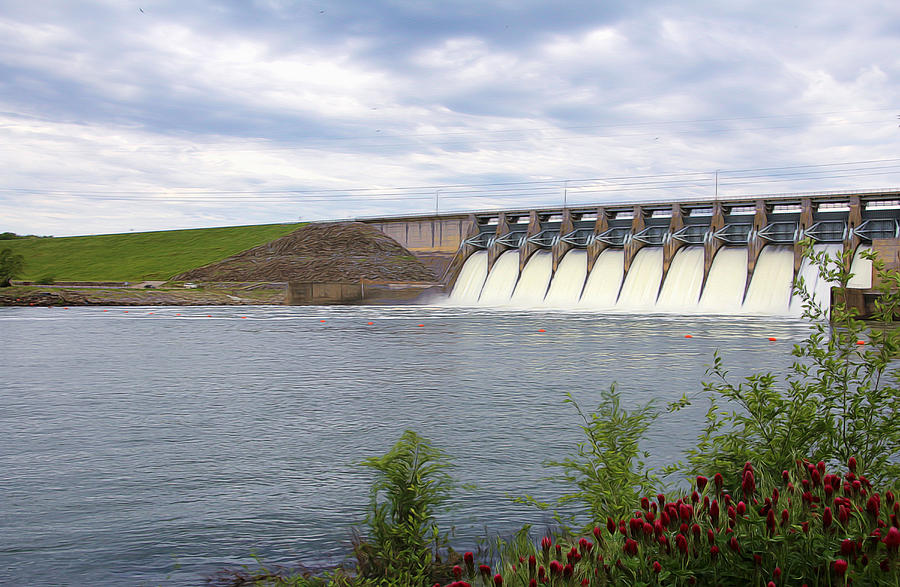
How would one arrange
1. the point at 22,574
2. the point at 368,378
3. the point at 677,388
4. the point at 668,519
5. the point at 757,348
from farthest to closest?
the point at 757,348 < the point at 368,378 < the point at 677,388 < the point at 22,574 < the point at 668,519

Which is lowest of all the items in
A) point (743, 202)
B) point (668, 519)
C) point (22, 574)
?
point (22, 574)

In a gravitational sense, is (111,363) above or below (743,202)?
below

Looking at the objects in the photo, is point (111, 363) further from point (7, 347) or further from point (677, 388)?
point (677, 388)

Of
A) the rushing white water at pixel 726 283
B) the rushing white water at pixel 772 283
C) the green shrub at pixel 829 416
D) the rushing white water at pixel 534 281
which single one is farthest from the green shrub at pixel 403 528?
the rushing white water at pixel 534 281

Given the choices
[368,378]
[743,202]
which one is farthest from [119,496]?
[743,202]

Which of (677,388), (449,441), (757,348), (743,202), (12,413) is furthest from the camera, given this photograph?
(743,202)

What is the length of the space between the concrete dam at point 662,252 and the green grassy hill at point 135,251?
38666 mm

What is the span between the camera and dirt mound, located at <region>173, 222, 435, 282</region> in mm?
63688

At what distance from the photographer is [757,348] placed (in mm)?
22734

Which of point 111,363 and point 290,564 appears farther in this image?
point 111,363

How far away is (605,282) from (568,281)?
274 cm

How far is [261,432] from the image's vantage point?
10383 millimetres

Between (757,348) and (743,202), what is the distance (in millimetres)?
29137

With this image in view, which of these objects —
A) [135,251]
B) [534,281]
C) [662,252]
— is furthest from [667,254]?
[135,251]
